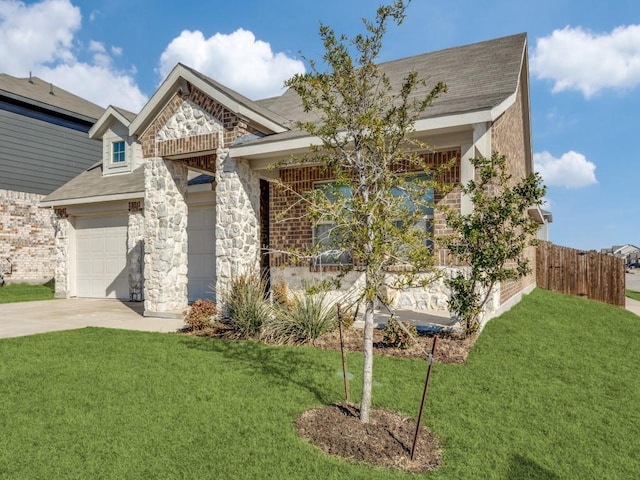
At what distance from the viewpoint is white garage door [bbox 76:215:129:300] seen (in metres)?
13.6

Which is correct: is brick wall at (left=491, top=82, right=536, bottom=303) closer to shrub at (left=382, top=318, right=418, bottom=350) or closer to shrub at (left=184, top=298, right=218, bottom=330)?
shrub at (left=382, top=318, right=418, bottom=350)

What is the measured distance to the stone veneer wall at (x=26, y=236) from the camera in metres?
16.0

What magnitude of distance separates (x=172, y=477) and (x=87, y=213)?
13.2 metres

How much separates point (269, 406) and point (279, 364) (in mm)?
1333

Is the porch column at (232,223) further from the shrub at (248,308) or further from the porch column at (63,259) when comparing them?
the porch column at (63,259)

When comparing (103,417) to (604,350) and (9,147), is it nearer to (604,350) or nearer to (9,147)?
(604,350)

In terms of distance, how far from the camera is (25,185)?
54.4 ft

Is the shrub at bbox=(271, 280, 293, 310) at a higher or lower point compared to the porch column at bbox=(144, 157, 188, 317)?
lower

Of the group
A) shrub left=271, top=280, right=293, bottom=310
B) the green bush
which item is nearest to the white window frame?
shrub left=271, top=280, right=293, bottom=310

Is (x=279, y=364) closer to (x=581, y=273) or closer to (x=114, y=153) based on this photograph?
(x=114, y=153)

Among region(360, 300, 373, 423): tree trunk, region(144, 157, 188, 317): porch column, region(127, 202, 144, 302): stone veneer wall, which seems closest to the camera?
region(360, 300, 373, 423): tree trunk

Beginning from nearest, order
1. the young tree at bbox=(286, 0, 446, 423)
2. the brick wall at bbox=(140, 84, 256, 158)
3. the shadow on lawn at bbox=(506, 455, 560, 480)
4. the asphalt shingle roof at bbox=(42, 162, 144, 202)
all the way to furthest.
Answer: the shadow on lawn at bbox=(506, 455, 560, 480)
the young tree at bbox=(286, 0, 446, 423)
the brick wall at bbox=(140, 84, 256, 158)
the asphalt shingle roof at bbox=(42, 162, 144, 202)

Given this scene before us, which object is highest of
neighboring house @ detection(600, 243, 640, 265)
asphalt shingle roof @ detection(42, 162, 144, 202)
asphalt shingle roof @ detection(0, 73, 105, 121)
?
asphalt shingle roof @ detection(0, 73, 105, 121)

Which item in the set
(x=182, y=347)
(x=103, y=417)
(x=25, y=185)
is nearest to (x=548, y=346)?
(x=182, y=347)
